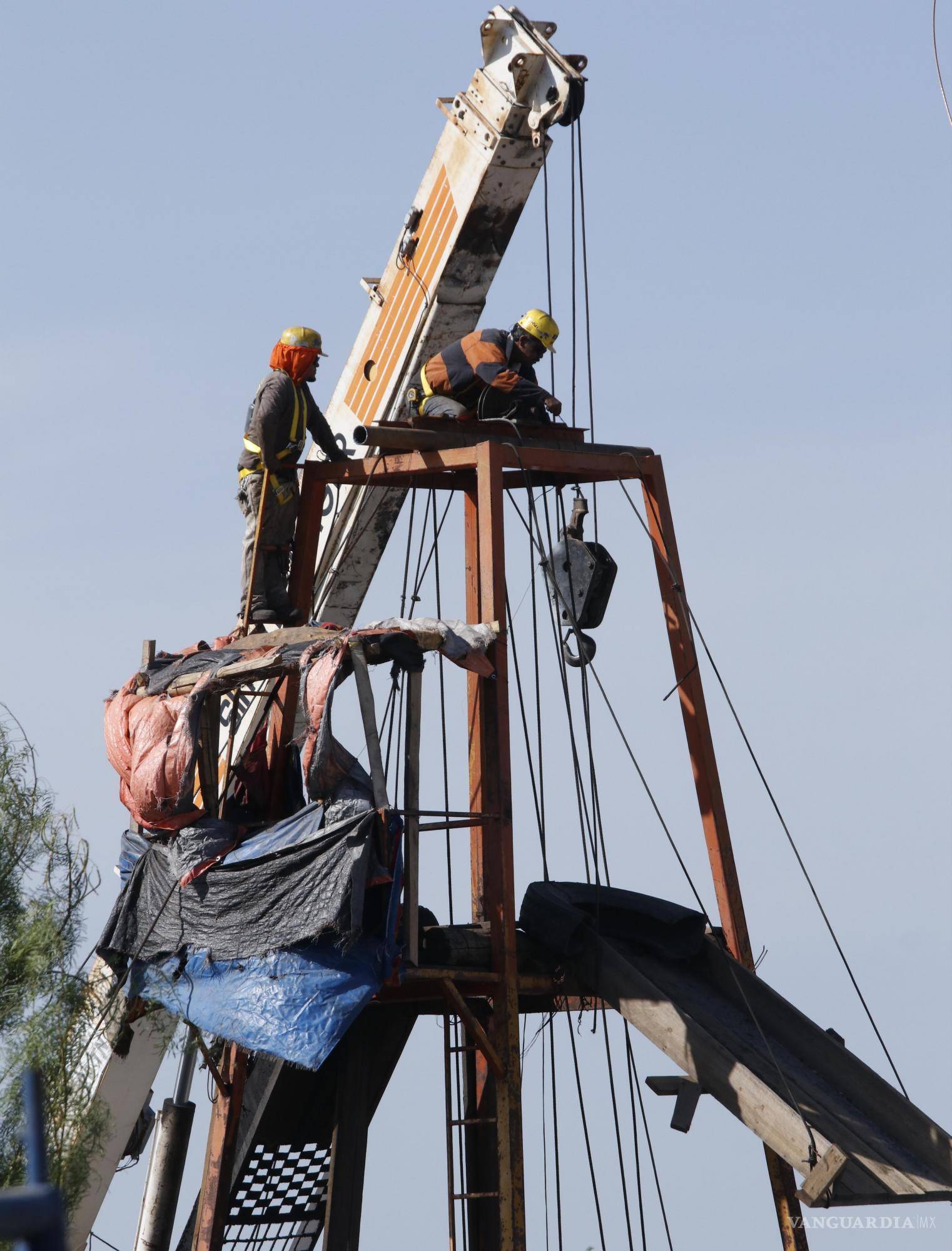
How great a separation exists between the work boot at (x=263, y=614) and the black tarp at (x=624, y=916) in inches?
152

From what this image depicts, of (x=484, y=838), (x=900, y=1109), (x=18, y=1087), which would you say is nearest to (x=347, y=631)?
(x=484, y=838)

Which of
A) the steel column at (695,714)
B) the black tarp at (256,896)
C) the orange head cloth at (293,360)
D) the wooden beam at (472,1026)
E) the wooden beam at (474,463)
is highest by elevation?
the orange head cloth at (293,360)

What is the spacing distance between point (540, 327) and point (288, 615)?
3663 millimetres

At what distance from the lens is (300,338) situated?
56.1 ft

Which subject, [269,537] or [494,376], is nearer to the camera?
[494,376]

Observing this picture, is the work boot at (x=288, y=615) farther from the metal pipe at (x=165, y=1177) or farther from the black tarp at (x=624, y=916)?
the metal pipe at (x=165, y=1177)

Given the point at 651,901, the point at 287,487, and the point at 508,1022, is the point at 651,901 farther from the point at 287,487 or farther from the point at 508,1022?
the point at 287,487

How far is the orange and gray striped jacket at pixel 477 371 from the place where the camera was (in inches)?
634

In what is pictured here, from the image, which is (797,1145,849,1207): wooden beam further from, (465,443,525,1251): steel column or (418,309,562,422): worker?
(418,309,562,422): worker

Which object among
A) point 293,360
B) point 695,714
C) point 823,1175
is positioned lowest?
point 823,1175

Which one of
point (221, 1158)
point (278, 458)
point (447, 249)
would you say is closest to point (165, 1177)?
point (221, 1158)

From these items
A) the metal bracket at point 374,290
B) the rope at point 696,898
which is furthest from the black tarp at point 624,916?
the metal bracket at point 374,290

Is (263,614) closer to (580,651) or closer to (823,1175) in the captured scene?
(580,651)

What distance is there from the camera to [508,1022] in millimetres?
14328
